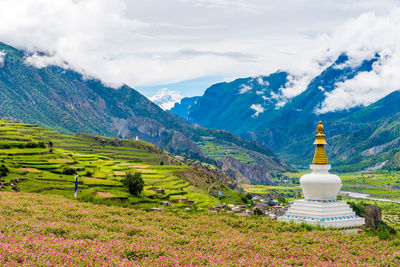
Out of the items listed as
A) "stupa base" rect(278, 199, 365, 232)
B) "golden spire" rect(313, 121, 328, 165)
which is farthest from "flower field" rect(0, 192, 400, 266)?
"golden spire" rect(313, 121, 328, 165)

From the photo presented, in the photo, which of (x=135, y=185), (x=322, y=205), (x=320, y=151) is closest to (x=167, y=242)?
(x=322, y=205)

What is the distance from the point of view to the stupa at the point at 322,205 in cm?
4662

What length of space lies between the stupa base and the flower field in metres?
7.72

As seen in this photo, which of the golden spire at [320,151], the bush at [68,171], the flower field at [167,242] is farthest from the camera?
the bush at [68,171]

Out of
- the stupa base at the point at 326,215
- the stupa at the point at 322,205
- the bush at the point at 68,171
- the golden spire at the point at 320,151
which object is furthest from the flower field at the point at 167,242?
the bush at the point at 68,171

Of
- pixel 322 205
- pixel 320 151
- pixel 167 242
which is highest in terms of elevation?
pixel 320 151

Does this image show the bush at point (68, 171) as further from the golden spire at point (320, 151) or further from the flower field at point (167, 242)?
the golden spire at point (320, 151)

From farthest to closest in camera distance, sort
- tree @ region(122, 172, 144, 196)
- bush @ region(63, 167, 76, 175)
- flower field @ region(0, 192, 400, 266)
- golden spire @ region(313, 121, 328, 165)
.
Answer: bush @ region(63, 167, 76, 175) < tree @ region(122, 172, 144, 196) < golden spire @ region(313, 121, 328, 165) < flower field @ region(0, 192, 400, 266)

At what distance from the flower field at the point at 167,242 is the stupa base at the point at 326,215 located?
7723 mm

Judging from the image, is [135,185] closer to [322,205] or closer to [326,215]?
[322,205]

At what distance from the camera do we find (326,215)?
4681 centimetres

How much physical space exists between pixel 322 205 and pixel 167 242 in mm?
22306

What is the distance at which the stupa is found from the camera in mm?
46625

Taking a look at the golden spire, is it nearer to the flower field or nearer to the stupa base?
the stupa base
